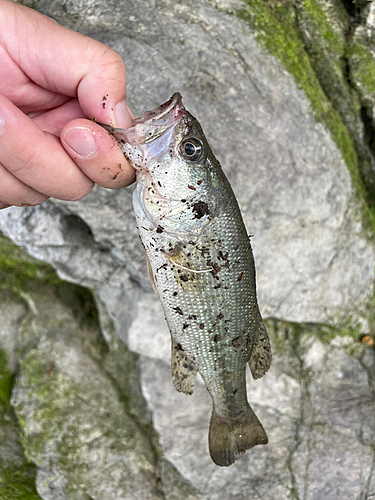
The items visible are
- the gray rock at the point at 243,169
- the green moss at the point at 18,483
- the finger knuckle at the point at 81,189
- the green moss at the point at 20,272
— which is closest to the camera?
the finger knuckle at the point at 81,189

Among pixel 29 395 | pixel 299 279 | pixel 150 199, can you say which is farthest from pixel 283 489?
pixel 150 199

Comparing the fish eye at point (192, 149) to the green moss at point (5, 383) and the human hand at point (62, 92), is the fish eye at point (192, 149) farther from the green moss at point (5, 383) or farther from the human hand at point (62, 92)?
the green moss at point (5, 383)

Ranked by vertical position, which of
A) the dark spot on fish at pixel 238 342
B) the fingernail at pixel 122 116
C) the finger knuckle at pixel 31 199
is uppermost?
the fingernail at pixel 122 116

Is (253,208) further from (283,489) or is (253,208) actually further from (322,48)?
(283,489)

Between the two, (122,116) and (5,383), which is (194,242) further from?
(5,383)

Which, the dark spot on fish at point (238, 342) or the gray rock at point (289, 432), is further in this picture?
the gray rock at point (289, 432)

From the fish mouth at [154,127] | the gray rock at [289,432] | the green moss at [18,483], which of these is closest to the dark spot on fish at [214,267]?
the fish mouth at [154,127]

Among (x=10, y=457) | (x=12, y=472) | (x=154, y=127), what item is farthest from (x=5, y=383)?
(x=154, y=127)

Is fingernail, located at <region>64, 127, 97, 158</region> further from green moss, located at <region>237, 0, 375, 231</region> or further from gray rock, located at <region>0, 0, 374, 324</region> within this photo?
green moss, located at <region>237, 0, 375, 231</region>
